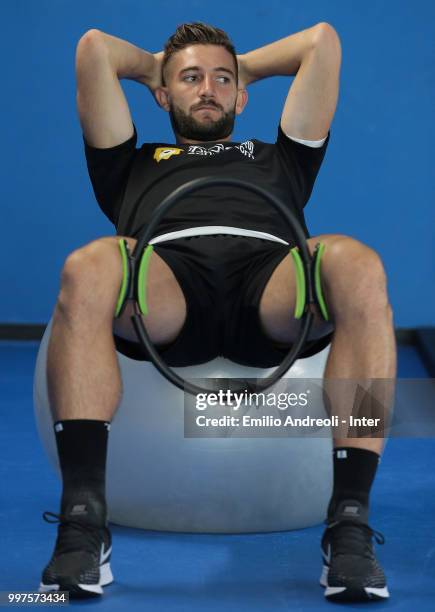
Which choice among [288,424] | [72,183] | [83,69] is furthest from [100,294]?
[72,183]

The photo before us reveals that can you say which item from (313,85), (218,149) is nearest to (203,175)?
(218,149)

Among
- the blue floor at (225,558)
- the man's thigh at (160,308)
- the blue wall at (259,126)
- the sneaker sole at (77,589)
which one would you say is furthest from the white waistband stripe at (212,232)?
the blue wall at (259,126)

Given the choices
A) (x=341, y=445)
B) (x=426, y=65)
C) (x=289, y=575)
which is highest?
(x=426, y=65)

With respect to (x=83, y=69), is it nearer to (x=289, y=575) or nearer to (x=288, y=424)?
(x=288, y=424)

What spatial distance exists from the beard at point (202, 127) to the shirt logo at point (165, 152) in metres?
0.09

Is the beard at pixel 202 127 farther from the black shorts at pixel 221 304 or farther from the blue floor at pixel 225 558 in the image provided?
the blue floor at pixel 225 558

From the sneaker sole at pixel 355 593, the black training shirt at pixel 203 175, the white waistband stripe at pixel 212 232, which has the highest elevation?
the black training shirt at pixel 203 175

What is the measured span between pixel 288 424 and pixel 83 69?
37.6 inches

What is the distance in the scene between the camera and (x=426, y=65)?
5059 mm

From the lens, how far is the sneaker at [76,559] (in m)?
1.72

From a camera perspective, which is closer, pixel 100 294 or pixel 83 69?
pixel 100 294

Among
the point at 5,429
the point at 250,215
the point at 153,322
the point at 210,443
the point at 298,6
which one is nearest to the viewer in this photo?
the point at 153,322

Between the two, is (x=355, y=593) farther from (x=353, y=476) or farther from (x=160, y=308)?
(x=160, y=308)

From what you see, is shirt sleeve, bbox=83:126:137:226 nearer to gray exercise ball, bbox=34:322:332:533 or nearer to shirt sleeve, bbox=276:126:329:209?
shirt sleeve, bbox=276:126:329:209
